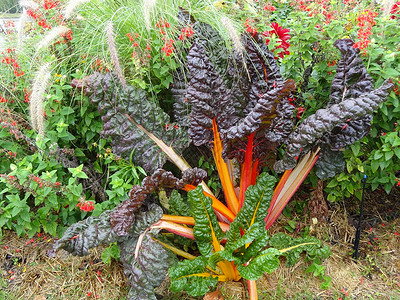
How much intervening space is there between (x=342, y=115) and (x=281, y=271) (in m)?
1.05

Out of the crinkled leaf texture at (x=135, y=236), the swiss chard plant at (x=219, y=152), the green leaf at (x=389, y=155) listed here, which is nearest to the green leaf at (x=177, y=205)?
the swiss chard plant at (x=219, y=152)

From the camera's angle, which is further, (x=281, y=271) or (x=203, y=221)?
(x=281, y=271)

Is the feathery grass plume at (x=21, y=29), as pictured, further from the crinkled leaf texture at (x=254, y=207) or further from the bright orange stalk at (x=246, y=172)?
the crinkled leaf texture at (x=254, y=207)

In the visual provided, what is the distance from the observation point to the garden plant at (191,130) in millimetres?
1717

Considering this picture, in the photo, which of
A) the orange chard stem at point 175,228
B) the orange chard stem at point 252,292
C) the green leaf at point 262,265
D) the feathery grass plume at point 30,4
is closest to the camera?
the green leaf at point 262,265

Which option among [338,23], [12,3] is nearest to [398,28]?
[338,23]

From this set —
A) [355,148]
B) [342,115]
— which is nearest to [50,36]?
[342,115]

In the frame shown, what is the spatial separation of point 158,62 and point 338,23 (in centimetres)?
114

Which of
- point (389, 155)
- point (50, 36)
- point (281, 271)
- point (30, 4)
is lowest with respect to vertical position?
point (281, 271)

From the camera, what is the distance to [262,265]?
155 cm

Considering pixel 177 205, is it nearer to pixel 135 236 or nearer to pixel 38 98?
pixel 135 236

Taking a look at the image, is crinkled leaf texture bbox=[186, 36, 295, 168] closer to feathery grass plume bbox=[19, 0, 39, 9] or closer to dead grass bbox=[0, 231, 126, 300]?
dead grass bbox=[0, 231, 126, 300]

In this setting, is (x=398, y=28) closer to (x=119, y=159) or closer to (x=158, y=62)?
(x=158, y=62)

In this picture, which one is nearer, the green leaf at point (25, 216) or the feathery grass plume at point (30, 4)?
the green leaf at point (25, 216)
